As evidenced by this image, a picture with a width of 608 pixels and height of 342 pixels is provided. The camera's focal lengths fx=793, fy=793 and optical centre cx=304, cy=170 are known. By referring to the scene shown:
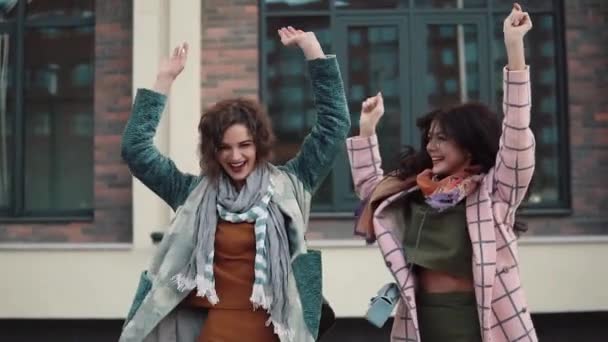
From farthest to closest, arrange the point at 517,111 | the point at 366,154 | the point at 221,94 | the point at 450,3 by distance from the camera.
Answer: the point at 450,3 < the point at 221,94 < the point at 366,154 < the point at 517,111

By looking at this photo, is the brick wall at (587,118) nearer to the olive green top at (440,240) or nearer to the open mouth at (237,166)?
the olive green top at (440,240)

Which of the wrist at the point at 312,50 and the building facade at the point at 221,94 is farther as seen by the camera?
the building facade at the point at 221,94

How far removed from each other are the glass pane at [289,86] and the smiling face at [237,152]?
11.5 feet

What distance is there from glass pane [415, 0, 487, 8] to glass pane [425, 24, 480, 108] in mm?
154

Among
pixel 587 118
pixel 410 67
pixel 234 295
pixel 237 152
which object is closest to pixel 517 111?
pixel 237 152

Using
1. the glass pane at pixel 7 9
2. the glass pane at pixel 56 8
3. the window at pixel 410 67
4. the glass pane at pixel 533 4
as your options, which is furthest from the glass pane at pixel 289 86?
the glass pane at pixel 7 9

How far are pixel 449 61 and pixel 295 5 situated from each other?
51.8 inches

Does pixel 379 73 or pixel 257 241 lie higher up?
pixel 379 73

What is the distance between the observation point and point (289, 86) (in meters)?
6.41

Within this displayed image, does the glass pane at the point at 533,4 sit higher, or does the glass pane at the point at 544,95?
the glass pane at the point at 533,4

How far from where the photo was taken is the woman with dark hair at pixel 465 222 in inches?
104

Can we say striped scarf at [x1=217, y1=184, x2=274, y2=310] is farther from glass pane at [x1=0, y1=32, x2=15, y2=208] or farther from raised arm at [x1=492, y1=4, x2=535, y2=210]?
glass pane at [x1=0, y1=32, x2=15, y2=208]

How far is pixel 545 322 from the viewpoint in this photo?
610 cm

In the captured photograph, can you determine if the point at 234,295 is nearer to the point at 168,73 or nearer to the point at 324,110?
the point at 324,110
